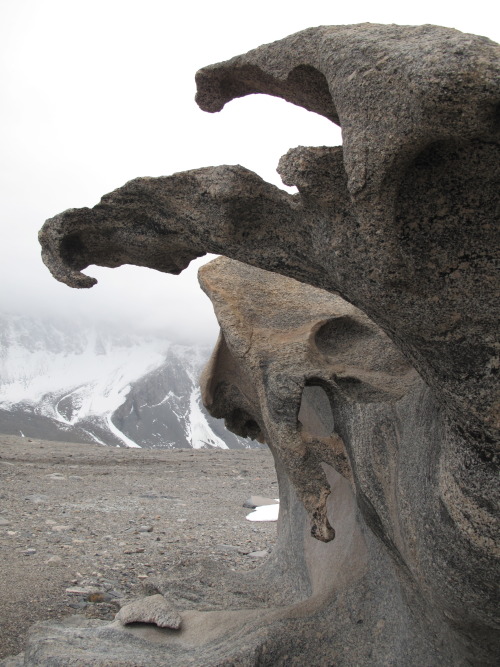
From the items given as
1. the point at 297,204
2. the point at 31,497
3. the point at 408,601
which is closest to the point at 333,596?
the point at 408,601

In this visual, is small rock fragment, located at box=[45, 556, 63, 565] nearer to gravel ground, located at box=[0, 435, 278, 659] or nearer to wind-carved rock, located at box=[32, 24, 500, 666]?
gravel ground, located at box=[0, 435, 278, 659]

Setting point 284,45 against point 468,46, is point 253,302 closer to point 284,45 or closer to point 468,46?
point 284,45

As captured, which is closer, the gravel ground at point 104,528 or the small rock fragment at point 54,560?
the gravel ground at point 104,528

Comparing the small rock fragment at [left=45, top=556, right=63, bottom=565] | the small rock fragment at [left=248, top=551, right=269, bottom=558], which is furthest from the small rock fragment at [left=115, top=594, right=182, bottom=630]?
the small rock fragment at [left=248, top=551, right=269, bottom=558]

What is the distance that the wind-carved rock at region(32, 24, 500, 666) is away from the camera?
5.10 feet

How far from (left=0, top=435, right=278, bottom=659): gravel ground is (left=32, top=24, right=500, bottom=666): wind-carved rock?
2.97ft

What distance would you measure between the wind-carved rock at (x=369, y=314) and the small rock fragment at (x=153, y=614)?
7cm

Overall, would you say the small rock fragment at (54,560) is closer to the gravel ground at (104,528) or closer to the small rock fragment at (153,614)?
the gravel ground at (104,528)

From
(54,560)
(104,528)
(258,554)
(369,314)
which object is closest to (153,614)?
(54,560)

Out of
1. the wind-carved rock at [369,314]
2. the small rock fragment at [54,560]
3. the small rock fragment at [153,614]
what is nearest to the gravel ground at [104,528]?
the small rock fragment at [54,560]

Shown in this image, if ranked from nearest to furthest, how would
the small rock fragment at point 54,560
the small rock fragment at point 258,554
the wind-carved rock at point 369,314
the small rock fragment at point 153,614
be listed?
1. the wind-carved rock at point 369,314
2. the small rock fragment at point 153,614
3. the small rock fragment at point 54,560
4. the small rock fragment at point 258,554

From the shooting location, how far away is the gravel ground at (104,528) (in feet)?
12.7

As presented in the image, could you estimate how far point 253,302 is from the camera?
342 centimetres

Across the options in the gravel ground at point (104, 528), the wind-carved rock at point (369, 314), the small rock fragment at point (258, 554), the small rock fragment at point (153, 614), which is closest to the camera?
the wind-carved rock at point (369, 314)
